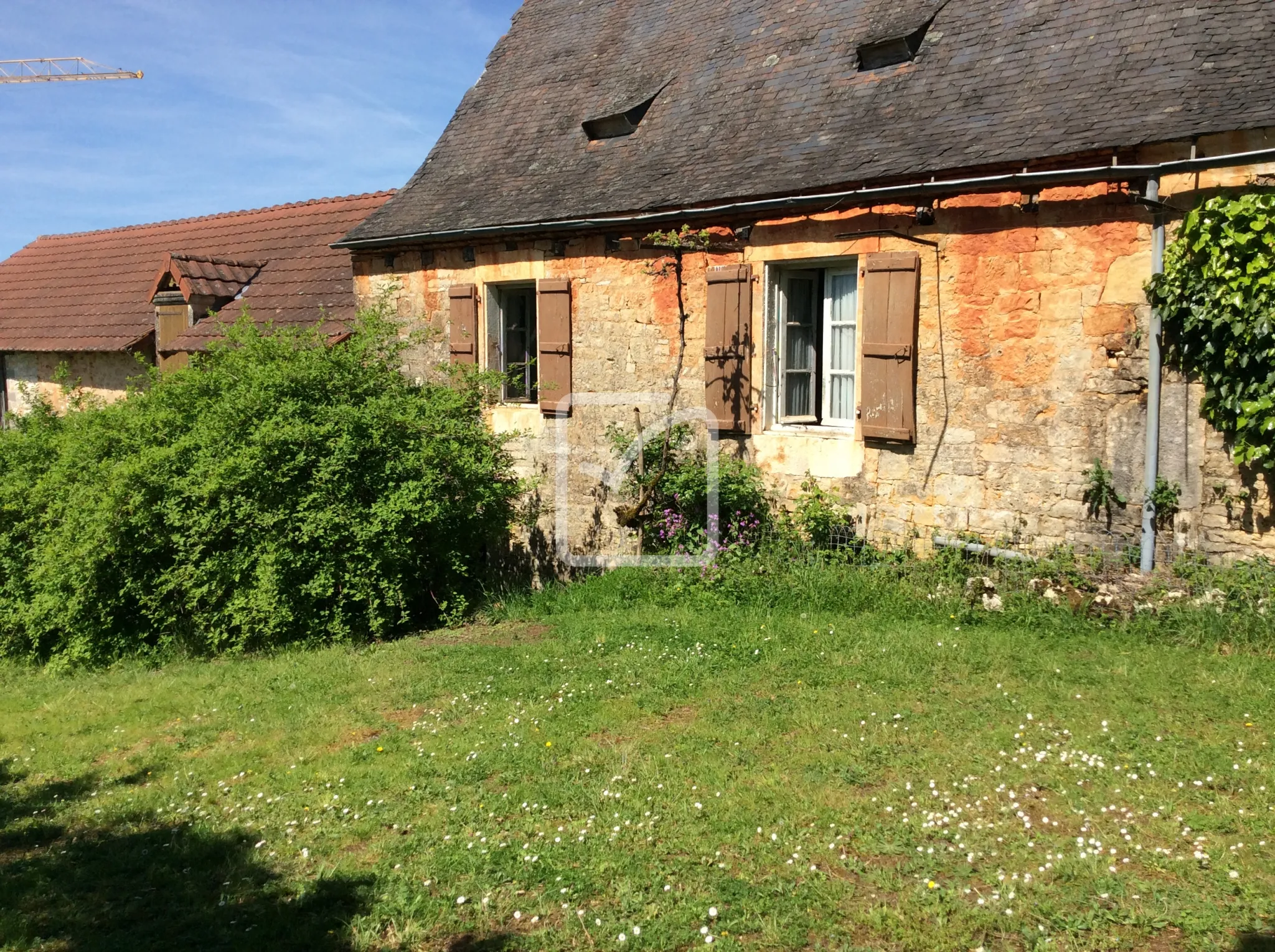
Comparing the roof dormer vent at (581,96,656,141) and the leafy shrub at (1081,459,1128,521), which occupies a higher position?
the roof dormer vent at (581,96,656,141)

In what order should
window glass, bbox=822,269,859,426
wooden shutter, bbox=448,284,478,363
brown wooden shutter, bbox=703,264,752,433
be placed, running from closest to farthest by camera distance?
window glass, bbox=822,269,859,426
brown wooden shutter, bbox=703,264,752,433
wooden shutter, bbox=448,284,478,363

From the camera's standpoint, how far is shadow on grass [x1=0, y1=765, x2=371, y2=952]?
373cm

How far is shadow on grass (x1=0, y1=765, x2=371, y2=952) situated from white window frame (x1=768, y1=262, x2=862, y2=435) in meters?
5.80

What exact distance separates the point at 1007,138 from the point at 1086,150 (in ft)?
2.23

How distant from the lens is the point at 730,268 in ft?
29.1

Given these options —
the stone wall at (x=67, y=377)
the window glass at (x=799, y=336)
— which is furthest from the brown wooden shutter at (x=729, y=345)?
the stone wall at (x=67, y=377)

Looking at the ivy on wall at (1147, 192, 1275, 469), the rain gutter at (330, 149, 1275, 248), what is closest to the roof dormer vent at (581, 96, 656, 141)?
the rain gutter at (330, 149, 1275, 248)

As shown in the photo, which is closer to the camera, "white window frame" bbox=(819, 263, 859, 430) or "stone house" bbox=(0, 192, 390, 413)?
"white window frame" bbox=(819, 263, 859, 430)

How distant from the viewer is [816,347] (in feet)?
29.5

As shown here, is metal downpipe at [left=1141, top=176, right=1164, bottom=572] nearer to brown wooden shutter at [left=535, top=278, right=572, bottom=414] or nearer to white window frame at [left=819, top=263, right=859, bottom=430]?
white window frame at [left=819, top=263, right=859, bottom=430]

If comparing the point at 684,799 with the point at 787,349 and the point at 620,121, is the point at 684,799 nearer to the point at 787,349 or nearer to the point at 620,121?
the point at 787,349

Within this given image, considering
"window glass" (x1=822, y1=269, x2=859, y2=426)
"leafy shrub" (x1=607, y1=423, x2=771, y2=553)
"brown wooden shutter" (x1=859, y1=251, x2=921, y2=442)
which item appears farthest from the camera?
"leafy shrub" (x1=607, y1=423, x2=771, y2=553)

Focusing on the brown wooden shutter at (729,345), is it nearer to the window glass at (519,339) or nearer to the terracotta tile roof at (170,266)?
the window glass at (519,339)

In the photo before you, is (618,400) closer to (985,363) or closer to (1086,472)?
(985,363)
